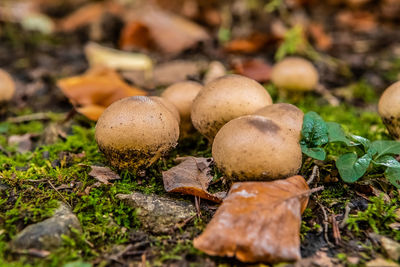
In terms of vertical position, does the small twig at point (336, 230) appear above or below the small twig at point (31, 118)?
above

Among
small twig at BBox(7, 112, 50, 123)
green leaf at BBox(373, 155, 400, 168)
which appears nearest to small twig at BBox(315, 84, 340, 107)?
green leaf at BBox(373, 155, 400, 168)

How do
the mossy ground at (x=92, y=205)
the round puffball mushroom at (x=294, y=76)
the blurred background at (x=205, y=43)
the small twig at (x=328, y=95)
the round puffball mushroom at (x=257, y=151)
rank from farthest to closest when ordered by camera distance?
the blurred background at (x=205, y=43), the small twig at (x=328, y=95), the round puffball mushroom at (x=294, y=76), the round puffball mushroom at (x=257, y=151), the mossy ground at (x=92, y=205)

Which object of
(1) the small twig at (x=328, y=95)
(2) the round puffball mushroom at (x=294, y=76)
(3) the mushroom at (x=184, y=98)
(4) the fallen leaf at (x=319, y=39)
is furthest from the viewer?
(4) the fallen leaf at (x=319, y=39)

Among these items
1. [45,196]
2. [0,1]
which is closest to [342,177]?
[45,196]

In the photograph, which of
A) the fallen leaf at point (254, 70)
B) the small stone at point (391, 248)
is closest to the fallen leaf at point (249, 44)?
the fallen leaf at point (254, 70)

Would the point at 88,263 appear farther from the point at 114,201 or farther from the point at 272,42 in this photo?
the point at 272,42

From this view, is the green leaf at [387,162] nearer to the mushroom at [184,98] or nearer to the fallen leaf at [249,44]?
the mushroom at [184,98]

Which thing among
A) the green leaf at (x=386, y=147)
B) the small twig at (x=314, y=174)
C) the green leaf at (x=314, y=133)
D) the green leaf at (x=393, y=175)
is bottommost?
the small twig at (x=314, y=174)

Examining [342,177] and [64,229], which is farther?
[342,177]
